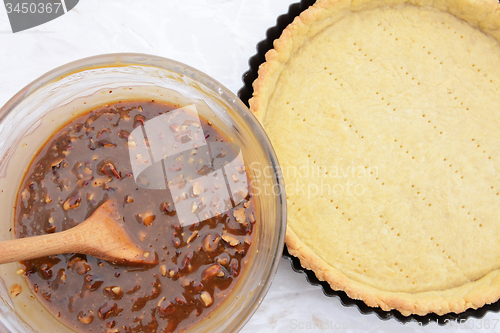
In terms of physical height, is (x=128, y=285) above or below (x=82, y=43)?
below

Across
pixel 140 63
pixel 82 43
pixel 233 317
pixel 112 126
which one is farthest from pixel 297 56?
pixel 233 317

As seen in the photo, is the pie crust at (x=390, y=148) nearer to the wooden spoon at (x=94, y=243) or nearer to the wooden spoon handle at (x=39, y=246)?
the wooden spoon at (x=94, y=243)

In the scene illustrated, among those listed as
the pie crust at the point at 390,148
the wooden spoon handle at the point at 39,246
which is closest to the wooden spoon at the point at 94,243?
the wooden spoon handle at the point at 39,246

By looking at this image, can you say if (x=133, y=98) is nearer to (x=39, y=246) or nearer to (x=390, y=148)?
(x=39, y=246)

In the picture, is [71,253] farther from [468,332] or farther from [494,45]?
[494,45]

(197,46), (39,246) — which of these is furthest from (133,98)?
(39,246)

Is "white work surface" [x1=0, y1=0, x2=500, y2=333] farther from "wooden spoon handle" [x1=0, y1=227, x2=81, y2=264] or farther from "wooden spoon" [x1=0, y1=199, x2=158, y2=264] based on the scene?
"wooden spoon handle" [x1=0, y1=227, x2=81, y2=264]

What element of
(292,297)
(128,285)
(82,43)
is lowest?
(292,297)
